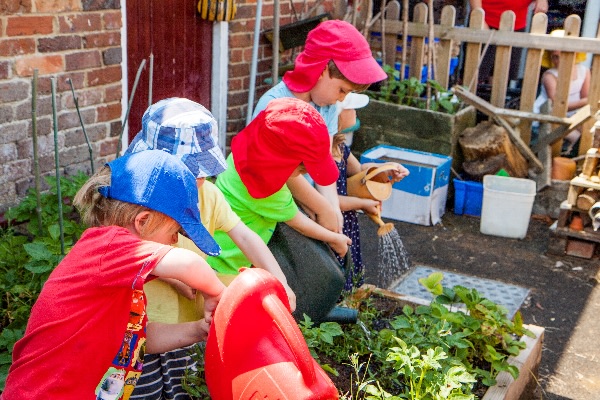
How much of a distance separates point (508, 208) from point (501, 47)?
1.62 m

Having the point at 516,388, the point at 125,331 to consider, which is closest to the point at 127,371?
the point at 125,331

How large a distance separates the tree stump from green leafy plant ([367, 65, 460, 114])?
0.99 ft

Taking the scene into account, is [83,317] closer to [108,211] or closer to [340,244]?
[108,211]

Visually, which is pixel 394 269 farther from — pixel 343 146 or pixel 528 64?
pixel 528 64

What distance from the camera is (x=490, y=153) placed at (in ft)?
21.5

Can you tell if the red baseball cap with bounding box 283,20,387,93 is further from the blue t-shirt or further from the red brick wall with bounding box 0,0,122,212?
the red brick wall with bounding box 0,0,122,212

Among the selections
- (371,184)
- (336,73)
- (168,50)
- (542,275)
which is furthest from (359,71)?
(542,275)

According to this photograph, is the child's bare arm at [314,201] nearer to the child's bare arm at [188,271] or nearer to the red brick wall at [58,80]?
the child's bare arm at [188,271]

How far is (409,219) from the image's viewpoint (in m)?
6.31

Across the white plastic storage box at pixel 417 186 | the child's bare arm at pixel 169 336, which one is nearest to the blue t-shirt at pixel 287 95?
the child's bare arm at pixel 169 336

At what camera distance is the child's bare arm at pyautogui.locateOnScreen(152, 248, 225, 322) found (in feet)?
5.95

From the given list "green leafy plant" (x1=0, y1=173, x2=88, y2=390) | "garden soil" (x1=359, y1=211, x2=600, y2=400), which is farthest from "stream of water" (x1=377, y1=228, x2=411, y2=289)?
"green leafy plant" (x1=0, y1=173, x2=88, y2=390)

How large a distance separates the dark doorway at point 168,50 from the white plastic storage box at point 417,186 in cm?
158

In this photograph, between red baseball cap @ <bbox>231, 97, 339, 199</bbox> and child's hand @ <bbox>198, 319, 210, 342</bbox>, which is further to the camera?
red baseball cap @ <bbox>231, 97, 339, 199</bbox>
